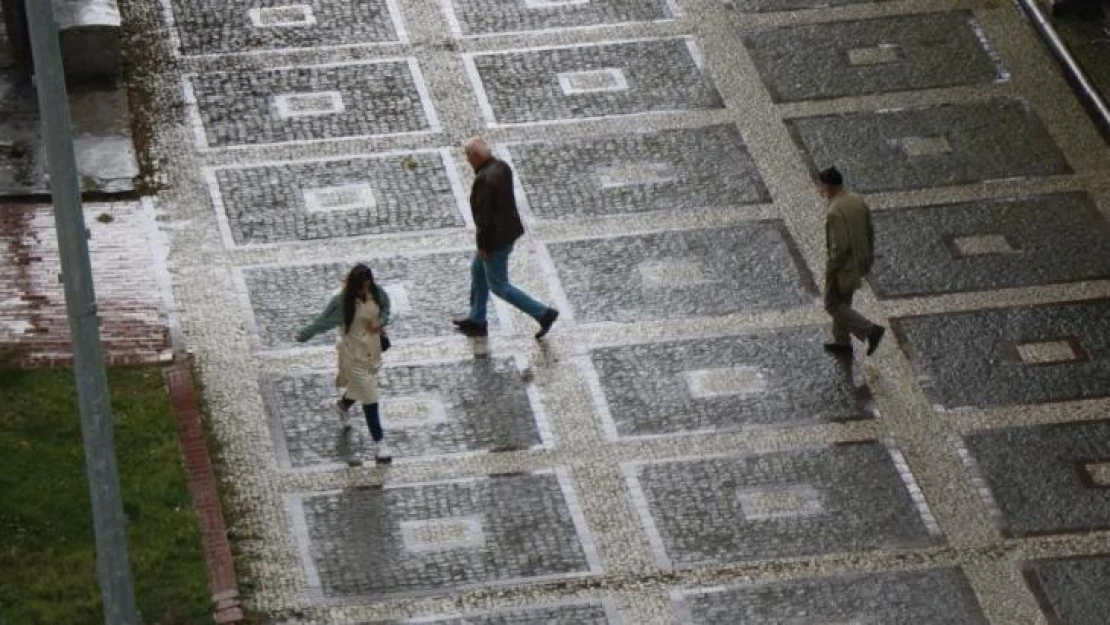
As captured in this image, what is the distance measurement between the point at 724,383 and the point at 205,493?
3684 mm

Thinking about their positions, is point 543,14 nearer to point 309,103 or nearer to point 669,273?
point 309,103

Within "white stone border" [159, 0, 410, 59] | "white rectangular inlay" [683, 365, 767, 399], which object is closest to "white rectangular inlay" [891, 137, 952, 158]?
"white rectangular inlay" [683, 365, 767, 399]

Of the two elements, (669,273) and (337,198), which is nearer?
(669,273)

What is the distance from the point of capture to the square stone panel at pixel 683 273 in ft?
57.8

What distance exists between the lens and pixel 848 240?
16688 millimetres

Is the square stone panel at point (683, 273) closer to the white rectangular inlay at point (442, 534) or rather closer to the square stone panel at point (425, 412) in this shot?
the square stone panel at point (425, 412)

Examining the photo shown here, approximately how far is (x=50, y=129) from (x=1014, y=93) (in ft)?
35.7

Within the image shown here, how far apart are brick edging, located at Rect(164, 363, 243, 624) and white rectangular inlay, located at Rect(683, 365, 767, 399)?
11.0 feet

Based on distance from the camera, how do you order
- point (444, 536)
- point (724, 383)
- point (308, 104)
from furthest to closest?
point (308, 104) → point (724, 383) → point (444, 536)

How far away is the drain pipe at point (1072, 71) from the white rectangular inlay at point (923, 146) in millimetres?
1367

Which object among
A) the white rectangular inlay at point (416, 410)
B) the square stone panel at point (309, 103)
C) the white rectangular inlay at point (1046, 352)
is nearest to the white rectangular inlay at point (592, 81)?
the square stone panel at point (309, 103)

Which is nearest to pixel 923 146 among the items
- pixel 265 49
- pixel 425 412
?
pixel 425 412

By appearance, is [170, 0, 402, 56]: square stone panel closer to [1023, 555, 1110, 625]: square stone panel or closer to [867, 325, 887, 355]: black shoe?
[867, 325, 887, 355]: black shoe

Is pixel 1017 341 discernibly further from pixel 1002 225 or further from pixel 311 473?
pixel 311 473
